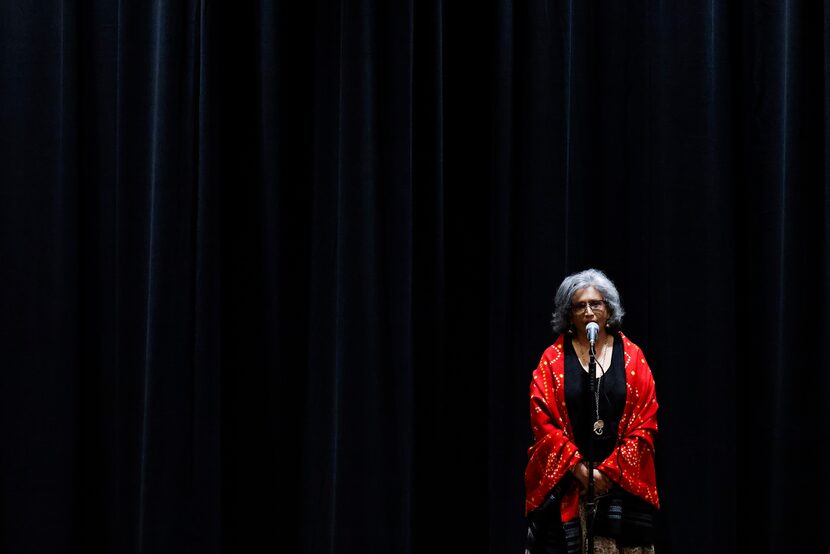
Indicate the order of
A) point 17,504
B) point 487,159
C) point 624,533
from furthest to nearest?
point 487,159, point 17,504, point 624,533

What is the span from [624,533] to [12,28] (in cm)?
360

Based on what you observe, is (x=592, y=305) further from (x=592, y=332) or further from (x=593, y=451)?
(x=593, y=451)

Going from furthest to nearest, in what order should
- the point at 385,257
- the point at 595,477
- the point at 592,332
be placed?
the point at 385,257, the point at 595,477, the point at 592,332

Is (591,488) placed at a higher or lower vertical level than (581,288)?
lower

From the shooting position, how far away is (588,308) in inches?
134

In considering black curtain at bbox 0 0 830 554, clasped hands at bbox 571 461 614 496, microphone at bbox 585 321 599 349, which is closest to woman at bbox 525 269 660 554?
clasped hands at bbox 571 461 614 496

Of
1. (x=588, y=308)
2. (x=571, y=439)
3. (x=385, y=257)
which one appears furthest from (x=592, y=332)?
(x=385, y=257)

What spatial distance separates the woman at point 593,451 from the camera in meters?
3.24

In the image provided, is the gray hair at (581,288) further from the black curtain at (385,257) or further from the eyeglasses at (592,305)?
the black curtain at (385,257)

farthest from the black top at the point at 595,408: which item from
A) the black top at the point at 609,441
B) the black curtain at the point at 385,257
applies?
the black curtain at the point at 385,257

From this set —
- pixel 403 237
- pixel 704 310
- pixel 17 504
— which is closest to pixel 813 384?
pixel 704 310

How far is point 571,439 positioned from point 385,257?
5.10 ft

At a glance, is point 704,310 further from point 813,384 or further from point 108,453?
point 108,453

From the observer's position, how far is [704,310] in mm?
4457
